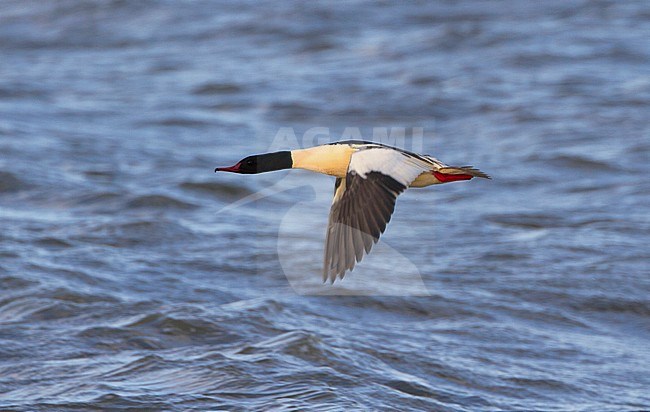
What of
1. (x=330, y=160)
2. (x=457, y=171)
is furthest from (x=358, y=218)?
(x=457, y=171)

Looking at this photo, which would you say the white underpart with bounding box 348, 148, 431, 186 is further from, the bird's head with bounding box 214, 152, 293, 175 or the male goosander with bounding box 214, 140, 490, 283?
the bird's head with bounding box 214, 152, 293, 175

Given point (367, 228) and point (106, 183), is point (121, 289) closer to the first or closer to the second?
Result: point (106, 183)

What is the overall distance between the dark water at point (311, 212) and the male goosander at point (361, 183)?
1369 mm

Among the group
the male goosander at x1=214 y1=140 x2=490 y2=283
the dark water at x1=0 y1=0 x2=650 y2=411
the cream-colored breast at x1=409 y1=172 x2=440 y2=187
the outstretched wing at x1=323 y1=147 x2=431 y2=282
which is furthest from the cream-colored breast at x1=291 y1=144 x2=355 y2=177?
the dark water at x1=0 y1=0 x2=650 y2=411

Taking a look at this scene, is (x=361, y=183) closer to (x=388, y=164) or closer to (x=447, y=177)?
(x=388, y=164)

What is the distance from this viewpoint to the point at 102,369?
6.22 metres

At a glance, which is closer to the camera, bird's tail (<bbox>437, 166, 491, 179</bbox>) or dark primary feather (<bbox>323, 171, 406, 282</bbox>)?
dark primary feather (<bbox>323, 171, 406, 282</bbox>)

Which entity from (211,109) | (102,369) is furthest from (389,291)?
(211,109)

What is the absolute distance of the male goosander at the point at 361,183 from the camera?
15.2ft

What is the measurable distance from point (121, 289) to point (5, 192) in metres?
2.45

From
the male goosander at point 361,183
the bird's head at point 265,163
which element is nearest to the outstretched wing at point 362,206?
the male goosander at point 361,183

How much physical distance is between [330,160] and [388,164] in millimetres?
322

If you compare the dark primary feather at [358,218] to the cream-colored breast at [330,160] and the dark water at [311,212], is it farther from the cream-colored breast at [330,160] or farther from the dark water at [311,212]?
the dark water at [311,212]

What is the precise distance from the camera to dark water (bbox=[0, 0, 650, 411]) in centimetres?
634
